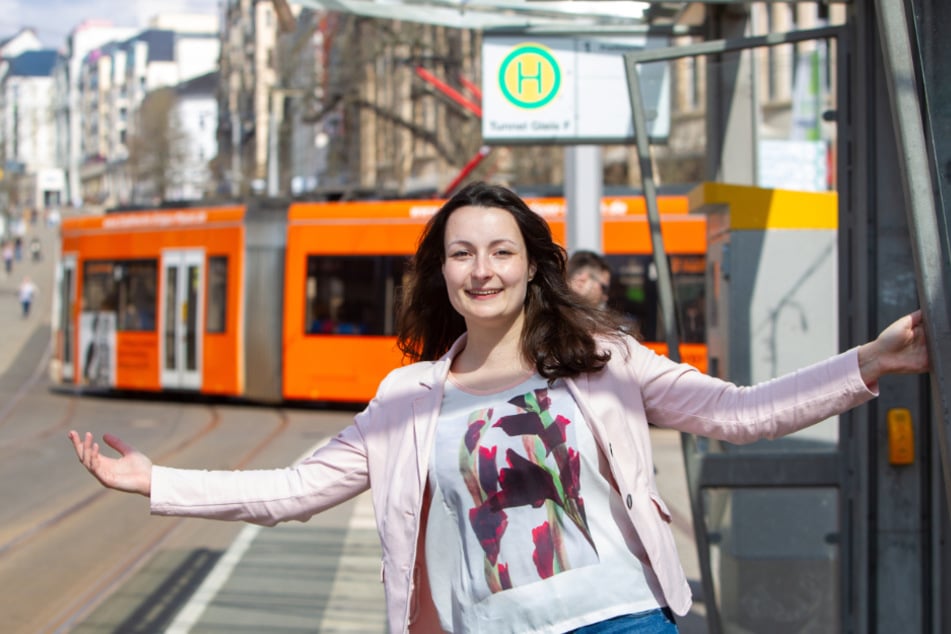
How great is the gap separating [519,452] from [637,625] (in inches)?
15.0

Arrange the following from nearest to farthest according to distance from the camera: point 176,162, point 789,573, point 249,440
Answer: point 789,573, point 249,440, point 176,162

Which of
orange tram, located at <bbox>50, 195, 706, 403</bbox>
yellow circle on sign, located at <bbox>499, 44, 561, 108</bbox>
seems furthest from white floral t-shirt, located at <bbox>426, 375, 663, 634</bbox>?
orange tram, located at <bbox>50, 195, 706, 403</bbox>

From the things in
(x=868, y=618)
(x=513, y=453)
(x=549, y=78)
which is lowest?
(x=868, y=618)

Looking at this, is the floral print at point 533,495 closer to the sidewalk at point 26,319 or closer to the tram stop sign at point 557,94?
the tram stop sign at point 557,94

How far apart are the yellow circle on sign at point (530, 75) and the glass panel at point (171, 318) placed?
12726 mm

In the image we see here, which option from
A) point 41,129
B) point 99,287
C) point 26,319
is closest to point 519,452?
point 99,287

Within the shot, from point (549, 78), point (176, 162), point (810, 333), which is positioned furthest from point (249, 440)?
point (176, 162)

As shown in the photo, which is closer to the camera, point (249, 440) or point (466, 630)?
point (466, 630)

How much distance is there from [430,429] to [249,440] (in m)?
12.4

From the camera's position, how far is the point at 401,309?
3082 millimetres

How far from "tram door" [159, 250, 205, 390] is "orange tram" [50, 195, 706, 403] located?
0.02 metres

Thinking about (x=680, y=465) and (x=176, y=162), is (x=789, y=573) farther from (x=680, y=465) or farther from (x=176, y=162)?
(x=176, y=162)

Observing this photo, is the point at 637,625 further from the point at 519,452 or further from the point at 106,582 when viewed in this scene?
the point at 106,582

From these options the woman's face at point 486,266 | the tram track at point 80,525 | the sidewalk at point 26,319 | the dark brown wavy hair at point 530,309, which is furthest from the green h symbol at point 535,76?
the sidewalk at point 26,319
